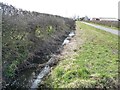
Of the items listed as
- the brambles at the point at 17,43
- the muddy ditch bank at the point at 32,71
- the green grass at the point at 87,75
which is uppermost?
the brambles at the point at 17,43

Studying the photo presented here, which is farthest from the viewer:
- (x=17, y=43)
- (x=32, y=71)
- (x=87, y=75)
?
(x=17, y=43)

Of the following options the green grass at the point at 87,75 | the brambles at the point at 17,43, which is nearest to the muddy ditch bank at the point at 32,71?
the brambles at the point at 17,43

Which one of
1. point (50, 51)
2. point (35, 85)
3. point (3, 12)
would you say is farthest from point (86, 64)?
point (50, 51)

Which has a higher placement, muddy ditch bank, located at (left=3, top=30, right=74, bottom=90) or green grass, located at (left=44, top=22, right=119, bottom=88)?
green grass, located at (left=44, top=22, right=119, bottom=88)

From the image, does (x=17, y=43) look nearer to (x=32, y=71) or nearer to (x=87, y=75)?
(x=32, y=71)

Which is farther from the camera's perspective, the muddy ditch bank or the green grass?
the muddy ditch bank

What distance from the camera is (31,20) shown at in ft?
55.6

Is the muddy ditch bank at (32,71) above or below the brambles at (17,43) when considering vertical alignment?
below

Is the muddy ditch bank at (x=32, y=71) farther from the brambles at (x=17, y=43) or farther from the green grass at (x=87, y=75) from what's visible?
the green grass at (x=87, y=75)

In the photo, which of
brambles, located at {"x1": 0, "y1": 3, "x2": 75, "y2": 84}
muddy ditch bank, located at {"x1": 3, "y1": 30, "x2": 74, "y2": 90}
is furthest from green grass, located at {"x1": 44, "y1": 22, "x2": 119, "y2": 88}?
brambles, located at {"x1": 0, "y1": 3, "x2": 75, "y2": 84}

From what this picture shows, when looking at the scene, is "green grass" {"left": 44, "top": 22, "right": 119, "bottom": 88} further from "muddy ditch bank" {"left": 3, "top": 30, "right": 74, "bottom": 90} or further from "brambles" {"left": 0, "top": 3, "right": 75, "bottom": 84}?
"brambles" {"left": 0, "top": 3, "right": 75, "bottom": 84}

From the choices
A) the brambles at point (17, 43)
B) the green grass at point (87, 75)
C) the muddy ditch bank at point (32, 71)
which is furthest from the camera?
the brambles at point (17, 43)

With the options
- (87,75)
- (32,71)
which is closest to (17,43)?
(32,71)

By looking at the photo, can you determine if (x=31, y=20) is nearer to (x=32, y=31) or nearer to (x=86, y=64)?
(x=32, y=31)
